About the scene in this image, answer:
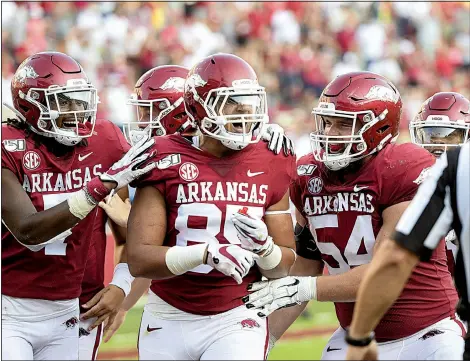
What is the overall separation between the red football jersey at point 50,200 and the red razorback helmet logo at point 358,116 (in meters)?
1.06

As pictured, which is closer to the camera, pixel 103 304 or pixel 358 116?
pixel 358 116

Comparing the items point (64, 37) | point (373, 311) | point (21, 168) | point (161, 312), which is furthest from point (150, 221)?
point (64, 37)

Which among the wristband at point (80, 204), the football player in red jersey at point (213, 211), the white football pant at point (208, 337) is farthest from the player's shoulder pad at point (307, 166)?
the wristband at point (80, 204)

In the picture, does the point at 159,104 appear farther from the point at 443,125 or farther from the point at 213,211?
the point at 443,125

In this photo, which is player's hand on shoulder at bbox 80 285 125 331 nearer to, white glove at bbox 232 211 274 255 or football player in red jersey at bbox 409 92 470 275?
white glove at bbox 232 211 274 255

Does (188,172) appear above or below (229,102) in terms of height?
below

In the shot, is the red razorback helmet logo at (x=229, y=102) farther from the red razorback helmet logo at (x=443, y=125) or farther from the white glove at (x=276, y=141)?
the red razorback helmet logo at (x=443, y=125)

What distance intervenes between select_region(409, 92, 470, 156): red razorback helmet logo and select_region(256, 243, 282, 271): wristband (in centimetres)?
143

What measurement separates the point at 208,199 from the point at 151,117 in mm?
1205

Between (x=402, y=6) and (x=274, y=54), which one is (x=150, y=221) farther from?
(x=402, y=6)

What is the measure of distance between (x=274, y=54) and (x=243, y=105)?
10.5m

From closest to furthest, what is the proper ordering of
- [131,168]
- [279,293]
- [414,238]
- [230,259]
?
1. [414,238]
2. [230,259]
3. [279,293]
4. [131,168]

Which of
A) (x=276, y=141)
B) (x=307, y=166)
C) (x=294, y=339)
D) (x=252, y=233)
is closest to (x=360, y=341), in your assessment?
(x=252, y=233)

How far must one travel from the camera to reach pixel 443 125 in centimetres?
482
